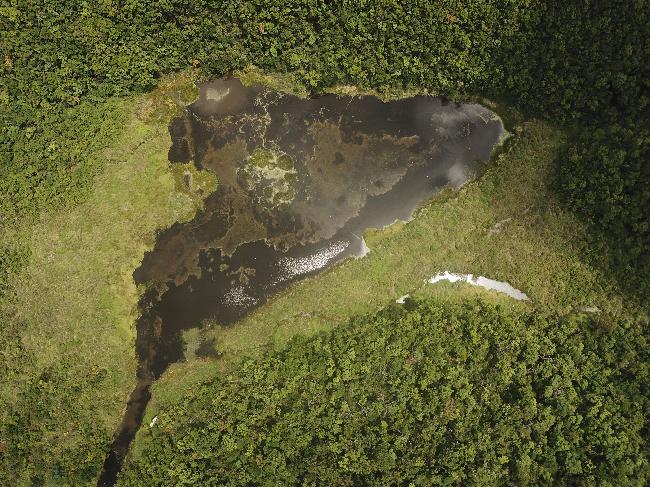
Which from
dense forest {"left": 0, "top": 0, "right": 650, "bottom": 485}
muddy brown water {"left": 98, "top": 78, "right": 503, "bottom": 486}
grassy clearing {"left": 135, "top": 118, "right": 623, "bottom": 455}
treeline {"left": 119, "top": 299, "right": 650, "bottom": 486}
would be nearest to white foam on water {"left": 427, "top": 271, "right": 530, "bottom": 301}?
grassy clearing {"left": 135, "top": 118, "right": 623, "bottom": 455}

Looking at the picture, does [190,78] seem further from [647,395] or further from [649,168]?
[647,395]

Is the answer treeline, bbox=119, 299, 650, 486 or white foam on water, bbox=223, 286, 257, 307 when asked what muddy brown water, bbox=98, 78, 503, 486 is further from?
treeline, bbox=119, 299, 650, 486

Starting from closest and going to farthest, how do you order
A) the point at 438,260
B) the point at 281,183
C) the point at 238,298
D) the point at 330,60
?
the point at 438,260 → the point at 330,60 → the point at 238,298 → the point at 281,183

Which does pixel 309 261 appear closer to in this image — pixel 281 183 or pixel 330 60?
pixel 281 183

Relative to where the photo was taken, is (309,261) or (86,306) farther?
(309,261)

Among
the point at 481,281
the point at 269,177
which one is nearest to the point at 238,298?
the point at 269,177

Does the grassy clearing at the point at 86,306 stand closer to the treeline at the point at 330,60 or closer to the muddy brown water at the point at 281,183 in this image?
the muddy brown water at the point at 281,183
